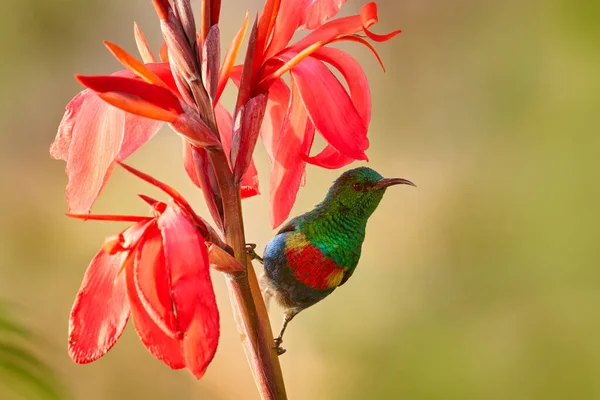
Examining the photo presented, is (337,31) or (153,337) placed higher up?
(337,31)

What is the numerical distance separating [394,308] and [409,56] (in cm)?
39

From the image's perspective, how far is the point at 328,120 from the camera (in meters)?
0.30

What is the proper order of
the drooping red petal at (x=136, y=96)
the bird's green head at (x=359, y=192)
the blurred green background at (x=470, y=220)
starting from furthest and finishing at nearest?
the blurred green background at (x=470, y=220), the bird's green head at (x=359, y=192), the drooping red petal at (x=136, y=96)

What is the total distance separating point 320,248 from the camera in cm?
45

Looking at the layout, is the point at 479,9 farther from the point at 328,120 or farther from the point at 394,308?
the point at 328,120

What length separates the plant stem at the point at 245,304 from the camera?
30 centimetres

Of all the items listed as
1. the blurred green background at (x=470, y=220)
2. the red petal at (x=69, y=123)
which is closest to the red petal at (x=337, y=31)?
the red petal at (x=69, y=123)

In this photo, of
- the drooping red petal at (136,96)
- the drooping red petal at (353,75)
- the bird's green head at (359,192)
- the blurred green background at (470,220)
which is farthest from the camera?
the blurred green background at (470,220)

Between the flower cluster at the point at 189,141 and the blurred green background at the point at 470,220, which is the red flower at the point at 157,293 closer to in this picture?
the flower cluster at the point at 189,141

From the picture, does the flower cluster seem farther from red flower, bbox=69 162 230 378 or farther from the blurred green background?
the blurred green background

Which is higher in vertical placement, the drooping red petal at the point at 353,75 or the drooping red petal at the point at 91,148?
the drooping red petal at the point at 353,75

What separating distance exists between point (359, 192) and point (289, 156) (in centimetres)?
14

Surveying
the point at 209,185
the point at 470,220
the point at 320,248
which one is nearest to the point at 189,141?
the point at 209,185

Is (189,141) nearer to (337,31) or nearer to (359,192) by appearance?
(337,31)
